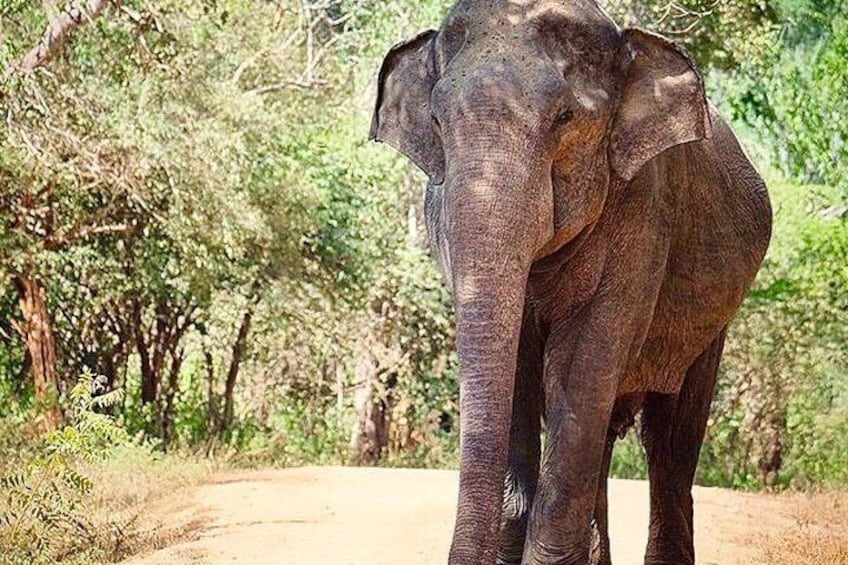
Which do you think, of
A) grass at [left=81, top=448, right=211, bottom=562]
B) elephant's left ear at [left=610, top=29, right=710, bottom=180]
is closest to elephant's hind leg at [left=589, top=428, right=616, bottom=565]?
elephant's left ear at [left=610, top=29, right=710, bottom=180]

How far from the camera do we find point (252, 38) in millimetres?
25234

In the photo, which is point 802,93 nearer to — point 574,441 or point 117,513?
point 117,513

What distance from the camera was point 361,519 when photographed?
15.4 metres

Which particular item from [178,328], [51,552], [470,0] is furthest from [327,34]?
[470,0]

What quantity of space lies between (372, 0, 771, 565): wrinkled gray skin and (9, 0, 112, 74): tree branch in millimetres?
8526

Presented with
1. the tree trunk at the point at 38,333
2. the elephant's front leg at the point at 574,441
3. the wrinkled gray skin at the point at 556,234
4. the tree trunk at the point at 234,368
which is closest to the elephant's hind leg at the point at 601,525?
the wrinkled gray skin at the point at 556,234

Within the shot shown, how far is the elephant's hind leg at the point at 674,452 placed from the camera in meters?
9.71

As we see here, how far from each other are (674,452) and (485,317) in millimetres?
3640

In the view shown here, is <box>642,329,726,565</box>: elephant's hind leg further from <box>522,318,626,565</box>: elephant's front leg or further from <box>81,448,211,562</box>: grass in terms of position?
<box>81,448,211,562</box>: grass

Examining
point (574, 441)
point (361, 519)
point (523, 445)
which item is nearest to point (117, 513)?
point (361, 519)

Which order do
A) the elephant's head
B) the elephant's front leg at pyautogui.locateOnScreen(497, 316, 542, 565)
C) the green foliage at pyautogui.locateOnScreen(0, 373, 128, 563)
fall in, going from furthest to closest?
the green foliage at pyautogui.locateOnScreen(0, 373, 128, 563) → the elephant's front leg at pyautogui.locateOnScreen(497, 316, 542, 565) → the elephant's head

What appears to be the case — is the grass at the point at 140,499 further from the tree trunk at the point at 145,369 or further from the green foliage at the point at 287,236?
the tree trunk at the point at 145,369

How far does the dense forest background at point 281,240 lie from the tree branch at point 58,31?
0.04 meters

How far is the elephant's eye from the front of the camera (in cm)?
705
